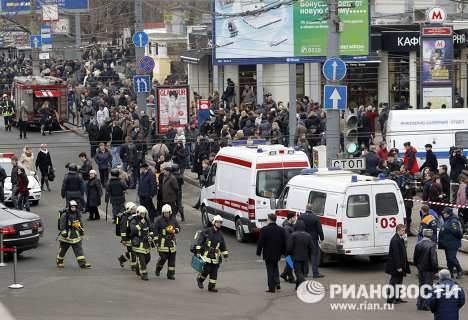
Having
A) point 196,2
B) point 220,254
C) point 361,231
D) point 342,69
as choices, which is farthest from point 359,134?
point 196,2

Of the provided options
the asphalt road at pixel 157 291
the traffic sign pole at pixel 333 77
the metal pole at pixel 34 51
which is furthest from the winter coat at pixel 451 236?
the metal pole at pixel 34 51

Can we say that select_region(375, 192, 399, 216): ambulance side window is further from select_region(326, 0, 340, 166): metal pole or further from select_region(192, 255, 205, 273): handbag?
select_region(326, 0, 340, 166): metal pole

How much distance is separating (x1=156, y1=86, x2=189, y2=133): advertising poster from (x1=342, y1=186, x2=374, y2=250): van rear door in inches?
637

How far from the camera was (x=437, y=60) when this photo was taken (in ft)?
124

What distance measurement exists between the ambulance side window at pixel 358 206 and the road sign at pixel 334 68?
204 inches

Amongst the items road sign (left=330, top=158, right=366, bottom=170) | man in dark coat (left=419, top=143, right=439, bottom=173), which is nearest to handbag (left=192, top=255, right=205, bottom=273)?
road sign (left=330, top=158, right=366, bottom=170)

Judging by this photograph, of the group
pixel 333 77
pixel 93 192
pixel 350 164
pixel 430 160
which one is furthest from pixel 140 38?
pixel 350 164

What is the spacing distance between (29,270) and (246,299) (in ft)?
16.7

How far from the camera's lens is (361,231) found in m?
21.4

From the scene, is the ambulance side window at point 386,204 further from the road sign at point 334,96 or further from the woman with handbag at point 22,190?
the woman with handbag at point 22,190

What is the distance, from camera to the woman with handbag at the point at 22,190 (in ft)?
93.7

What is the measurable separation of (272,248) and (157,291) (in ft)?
7.24

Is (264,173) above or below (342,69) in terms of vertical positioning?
below

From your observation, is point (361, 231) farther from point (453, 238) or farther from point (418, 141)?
point (418, 141)
